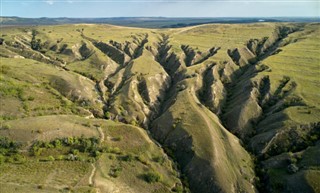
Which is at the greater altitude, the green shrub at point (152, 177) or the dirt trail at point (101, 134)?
the dirt trail at point (101, 134)

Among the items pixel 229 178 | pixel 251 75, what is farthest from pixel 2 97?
pixel 251 75

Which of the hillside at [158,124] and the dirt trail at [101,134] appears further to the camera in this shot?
the dirt trail at [101,134]

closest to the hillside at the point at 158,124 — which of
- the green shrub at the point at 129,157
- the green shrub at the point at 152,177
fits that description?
the green shrub at the point at 152,177

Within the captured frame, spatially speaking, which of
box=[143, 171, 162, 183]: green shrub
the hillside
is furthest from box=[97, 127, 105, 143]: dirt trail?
box=[143, 171, 162, 183]: green shrub

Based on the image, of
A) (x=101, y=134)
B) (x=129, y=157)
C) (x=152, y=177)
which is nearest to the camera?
(x=152, y=177)

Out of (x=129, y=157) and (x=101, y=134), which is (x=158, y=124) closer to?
(x=101, y=134)

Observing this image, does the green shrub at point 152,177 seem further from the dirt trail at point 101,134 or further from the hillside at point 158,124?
the dirt trail at point 101,134

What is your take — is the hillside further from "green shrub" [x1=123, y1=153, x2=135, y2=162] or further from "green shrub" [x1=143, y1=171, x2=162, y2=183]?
"green shrub" [x1=123, y1=153, x2=135, y2=162]

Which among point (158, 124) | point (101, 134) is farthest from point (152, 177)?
point (158, 124)
